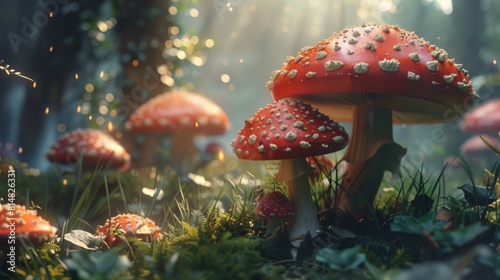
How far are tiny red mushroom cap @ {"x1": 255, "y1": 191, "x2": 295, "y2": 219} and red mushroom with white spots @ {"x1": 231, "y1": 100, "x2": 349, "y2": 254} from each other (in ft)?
0.44

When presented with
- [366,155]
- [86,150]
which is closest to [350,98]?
[366,155]

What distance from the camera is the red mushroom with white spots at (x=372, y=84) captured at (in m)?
2.48

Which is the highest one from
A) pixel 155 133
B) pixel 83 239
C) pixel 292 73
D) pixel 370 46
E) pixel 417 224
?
pixel 370 46

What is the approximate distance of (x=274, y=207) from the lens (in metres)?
2.54

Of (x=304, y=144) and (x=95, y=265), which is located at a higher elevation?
(x=304, y=144)

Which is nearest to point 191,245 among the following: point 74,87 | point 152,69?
point 152,69

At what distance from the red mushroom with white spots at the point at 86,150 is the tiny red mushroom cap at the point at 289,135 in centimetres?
267

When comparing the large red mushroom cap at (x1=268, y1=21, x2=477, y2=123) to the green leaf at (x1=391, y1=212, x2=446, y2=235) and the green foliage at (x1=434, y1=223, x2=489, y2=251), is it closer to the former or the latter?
the green leaf at (x1=391, y1=212, x2=446, y2=235)

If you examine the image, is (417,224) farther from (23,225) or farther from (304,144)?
(23,225)

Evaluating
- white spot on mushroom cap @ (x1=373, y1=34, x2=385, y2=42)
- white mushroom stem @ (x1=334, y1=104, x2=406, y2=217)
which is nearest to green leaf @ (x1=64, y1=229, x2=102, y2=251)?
white mushroom stem @ (x1=334, y1=104, x2=406, y2=217)

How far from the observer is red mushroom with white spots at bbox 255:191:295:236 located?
252cm

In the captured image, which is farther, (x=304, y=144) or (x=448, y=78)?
(x=448, y=78)

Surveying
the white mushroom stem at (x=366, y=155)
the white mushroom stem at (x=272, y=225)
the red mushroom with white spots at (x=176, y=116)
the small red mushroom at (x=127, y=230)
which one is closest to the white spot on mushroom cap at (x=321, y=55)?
the white mushroom stem at (x=366, y=155)

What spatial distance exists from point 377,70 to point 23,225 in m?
1.94
